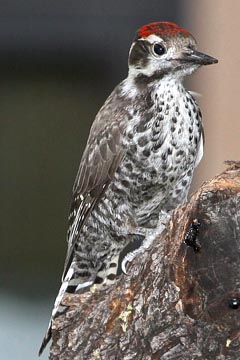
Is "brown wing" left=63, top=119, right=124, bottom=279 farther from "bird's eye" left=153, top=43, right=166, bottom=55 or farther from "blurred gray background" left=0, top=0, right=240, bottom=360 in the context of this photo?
"blurred gray background" left=0, top=0, right=240, bottom=360

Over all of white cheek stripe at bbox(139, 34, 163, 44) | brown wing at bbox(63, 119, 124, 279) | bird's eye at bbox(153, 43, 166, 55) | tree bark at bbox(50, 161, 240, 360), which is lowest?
tree bark at bbox(50, 161, 240, 360)

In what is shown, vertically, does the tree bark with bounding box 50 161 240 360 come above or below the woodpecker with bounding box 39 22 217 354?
below

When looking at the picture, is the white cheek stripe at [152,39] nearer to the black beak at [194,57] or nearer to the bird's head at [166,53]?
the bird's head at [166,53]

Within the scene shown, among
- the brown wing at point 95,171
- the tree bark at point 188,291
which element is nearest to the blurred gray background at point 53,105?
the brown wing at point 95,171

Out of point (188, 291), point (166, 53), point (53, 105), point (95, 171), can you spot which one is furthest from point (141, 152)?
point (53, 105)

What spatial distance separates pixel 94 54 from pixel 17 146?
0.82m

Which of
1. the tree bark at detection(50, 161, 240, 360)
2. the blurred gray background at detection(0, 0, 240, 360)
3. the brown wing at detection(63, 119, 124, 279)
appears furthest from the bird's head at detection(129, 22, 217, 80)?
the blurred gray background at detection(0, 0, 240, 360)

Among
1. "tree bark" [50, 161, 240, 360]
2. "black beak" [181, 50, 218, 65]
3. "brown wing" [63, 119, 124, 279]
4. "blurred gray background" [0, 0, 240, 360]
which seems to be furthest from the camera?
"blurred gray background" [0, 0, 240, 360]

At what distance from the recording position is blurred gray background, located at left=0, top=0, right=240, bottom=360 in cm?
764

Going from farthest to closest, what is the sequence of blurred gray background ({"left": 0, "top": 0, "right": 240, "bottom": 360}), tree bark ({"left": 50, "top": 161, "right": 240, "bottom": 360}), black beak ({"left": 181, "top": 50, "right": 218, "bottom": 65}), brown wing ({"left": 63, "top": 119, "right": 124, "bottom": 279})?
1. blurred gray background ({"left": 0, "top": 0, "right": 240, "bottom": 360})
2. brown wing ({"left": 63, "top": 119, "right": 124, "bottom": 279})
3. black beak ({"left": 181, "top": 50, "right": 218, "bottom": 65})
4. tree bark ({"left": 50, "top": 161, "right": 240, "bottom": 360})

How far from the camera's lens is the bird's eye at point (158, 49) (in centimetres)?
554

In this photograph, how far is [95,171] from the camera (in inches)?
227

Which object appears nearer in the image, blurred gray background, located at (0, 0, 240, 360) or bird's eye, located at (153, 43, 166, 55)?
bird's eye, located at (153, 43, 166, 55)

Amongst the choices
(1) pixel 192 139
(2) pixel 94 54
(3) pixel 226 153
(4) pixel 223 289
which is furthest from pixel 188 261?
(2) pixel 94 54
